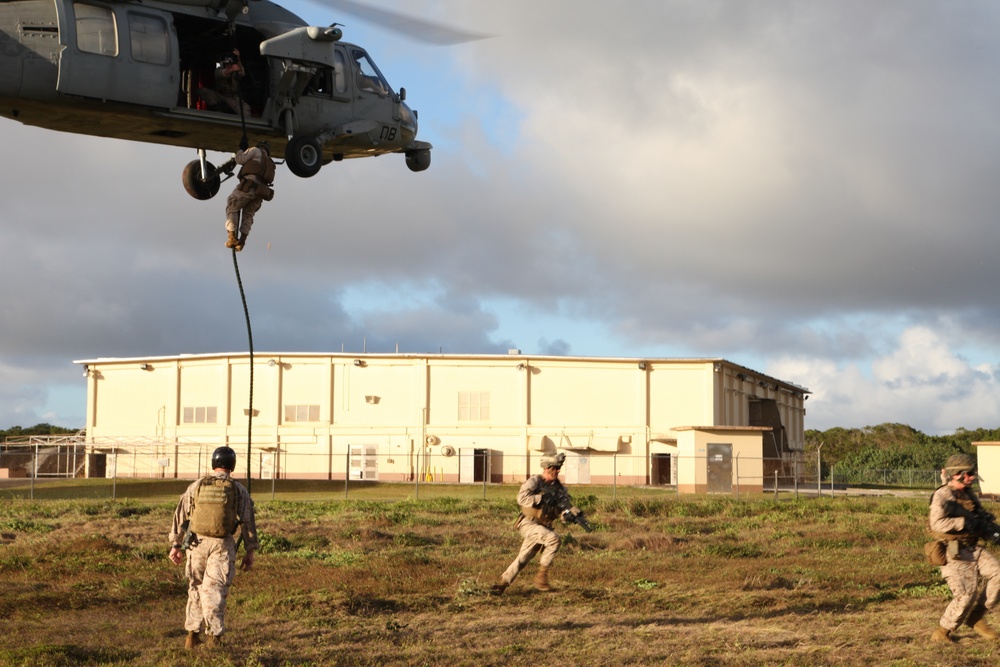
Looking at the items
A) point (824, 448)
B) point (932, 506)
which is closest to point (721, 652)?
point (932, 506)

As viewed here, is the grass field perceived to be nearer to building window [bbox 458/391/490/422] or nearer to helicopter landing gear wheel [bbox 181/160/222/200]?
helicopter landing gear wheel [bbox 181/160/222/200]

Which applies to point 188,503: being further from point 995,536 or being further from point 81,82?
point 995,536

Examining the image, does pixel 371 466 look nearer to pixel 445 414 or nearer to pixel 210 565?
pixel 445 414

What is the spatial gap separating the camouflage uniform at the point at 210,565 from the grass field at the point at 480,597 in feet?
1.17

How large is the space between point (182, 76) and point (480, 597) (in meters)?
8.38

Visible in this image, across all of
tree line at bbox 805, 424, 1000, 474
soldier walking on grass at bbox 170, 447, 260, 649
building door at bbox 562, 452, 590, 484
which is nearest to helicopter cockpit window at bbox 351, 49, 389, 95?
soldier walking on grass at bbox 170, 447, 260, 649

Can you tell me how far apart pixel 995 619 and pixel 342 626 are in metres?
7.39

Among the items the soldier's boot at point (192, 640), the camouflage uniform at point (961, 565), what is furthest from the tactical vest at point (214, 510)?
the camouflage uniform at point (961, 565)

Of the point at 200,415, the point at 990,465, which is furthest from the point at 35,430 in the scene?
the point at 990,465

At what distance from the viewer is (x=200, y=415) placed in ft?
206

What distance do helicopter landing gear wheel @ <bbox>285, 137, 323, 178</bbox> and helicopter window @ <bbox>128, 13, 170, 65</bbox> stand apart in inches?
84.6

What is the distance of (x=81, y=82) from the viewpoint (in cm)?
1462

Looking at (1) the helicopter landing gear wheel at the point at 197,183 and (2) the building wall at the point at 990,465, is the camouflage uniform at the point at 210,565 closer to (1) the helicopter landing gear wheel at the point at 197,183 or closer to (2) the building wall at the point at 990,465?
(1) the helicopter landing gear wheel at the point at 197,183

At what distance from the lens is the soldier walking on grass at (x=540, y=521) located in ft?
48.0
